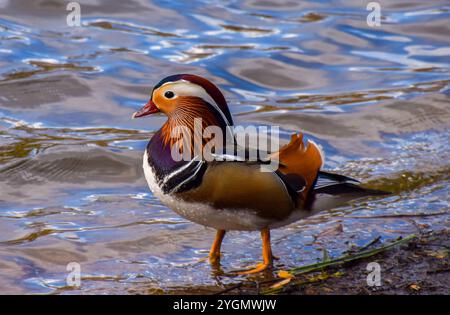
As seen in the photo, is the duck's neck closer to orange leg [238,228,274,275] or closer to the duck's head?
the duck's head

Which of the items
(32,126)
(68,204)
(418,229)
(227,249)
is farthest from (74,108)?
(418,229)

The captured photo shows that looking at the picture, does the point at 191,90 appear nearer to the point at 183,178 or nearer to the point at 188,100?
the point at 188,100

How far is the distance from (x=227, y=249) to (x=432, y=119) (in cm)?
370

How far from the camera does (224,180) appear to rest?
4.38 meters

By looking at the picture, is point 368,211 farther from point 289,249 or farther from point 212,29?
point 212,29

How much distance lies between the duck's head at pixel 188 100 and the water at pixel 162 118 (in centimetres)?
94

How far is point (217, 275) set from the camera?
192 inches

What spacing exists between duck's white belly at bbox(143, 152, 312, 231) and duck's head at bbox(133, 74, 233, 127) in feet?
1.05

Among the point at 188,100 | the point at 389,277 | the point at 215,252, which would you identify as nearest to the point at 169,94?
the point at 188,100

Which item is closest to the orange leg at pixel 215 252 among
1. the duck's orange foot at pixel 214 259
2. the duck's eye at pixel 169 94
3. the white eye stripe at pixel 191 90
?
the duck's orange foot at pixel 214 259

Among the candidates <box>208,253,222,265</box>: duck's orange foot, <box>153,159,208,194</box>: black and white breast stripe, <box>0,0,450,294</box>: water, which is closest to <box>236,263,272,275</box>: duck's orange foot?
<box>0,0,450,294</box>: water

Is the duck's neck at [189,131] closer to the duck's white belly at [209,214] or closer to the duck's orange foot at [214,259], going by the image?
the duck's white belly at [209,214]

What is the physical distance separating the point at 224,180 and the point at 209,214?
0.66 feet

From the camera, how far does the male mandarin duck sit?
14.4ft
